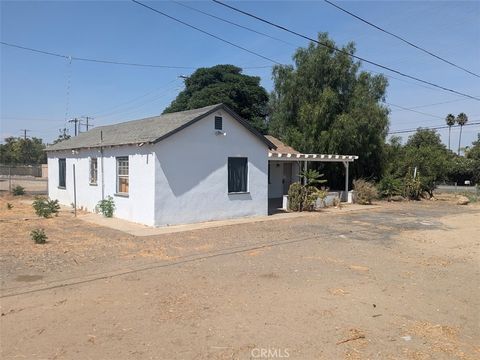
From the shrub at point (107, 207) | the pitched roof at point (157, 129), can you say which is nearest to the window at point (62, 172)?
the pitched roof at point (157, 129)

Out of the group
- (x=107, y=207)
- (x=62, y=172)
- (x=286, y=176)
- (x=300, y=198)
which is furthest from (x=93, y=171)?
(x=286, y=176)

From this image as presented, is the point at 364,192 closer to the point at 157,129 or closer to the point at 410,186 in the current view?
the point at 410,186

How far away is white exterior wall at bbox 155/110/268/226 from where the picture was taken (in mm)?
13562

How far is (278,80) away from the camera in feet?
93.7

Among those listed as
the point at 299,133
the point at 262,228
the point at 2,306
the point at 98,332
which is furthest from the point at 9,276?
the point at 299,133

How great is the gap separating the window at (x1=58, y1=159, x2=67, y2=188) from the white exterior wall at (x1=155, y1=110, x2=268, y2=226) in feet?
29.2

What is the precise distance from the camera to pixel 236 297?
6.24 metres

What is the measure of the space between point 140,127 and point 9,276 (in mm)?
10060

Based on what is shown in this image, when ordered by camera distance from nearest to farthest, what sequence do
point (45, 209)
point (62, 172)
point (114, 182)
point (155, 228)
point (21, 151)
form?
point (155, 228) → point (45, 209) → point (114, 182) → point (62, 172) → point (21, 151)

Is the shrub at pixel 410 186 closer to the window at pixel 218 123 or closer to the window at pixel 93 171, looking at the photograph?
the window at pixel 218 123

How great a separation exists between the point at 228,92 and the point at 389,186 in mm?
19702

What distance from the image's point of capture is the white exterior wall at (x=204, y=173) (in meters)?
13.6

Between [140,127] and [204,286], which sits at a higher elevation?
[140,127]

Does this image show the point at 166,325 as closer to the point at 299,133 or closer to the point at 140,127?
the point at 140,127
